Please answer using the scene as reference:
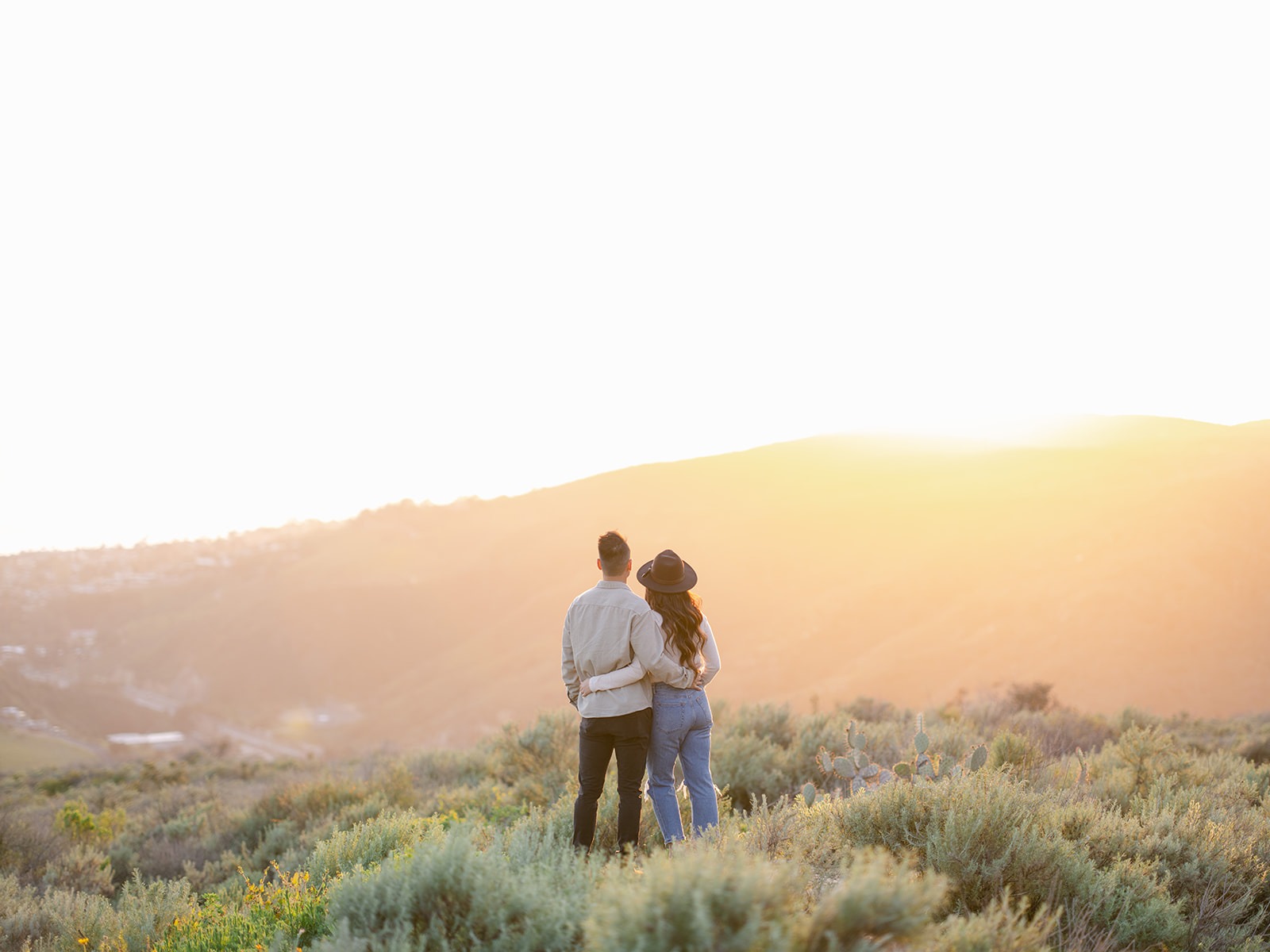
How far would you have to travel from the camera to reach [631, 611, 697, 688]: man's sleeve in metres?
4.73

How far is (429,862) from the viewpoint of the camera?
10.9 ft

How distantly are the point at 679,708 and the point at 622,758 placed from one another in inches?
17.6

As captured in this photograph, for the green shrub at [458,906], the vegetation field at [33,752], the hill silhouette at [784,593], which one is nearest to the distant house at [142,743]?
the vegetation field at [33,752]

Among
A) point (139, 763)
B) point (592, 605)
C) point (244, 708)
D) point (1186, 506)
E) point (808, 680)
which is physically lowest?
point (244, 708)

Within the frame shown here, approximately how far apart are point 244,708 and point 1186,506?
60624 millimetres

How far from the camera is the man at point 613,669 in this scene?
4.77 m

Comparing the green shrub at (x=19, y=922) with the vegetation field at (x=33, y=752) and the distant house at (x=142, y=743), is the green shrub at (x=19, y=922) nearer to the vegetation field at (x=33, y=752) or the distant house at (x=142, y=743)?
the vegetation field at (x=33, y=752)

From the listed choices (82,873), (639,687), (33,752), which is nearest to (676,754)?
(639,687)

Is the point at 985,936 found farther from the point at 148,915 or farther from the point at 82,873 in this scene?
the point at 82,873

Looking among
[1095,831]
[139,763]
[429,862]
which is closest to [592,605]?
[429,862]

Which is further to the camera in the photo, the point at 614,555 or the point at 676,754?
the point at 676,754

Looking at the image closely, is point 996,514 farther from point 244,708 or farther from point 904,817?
point 244,708

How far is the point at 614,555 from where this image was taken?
4859 millimetres

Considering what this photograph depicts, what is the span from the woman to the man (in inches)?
3.6
